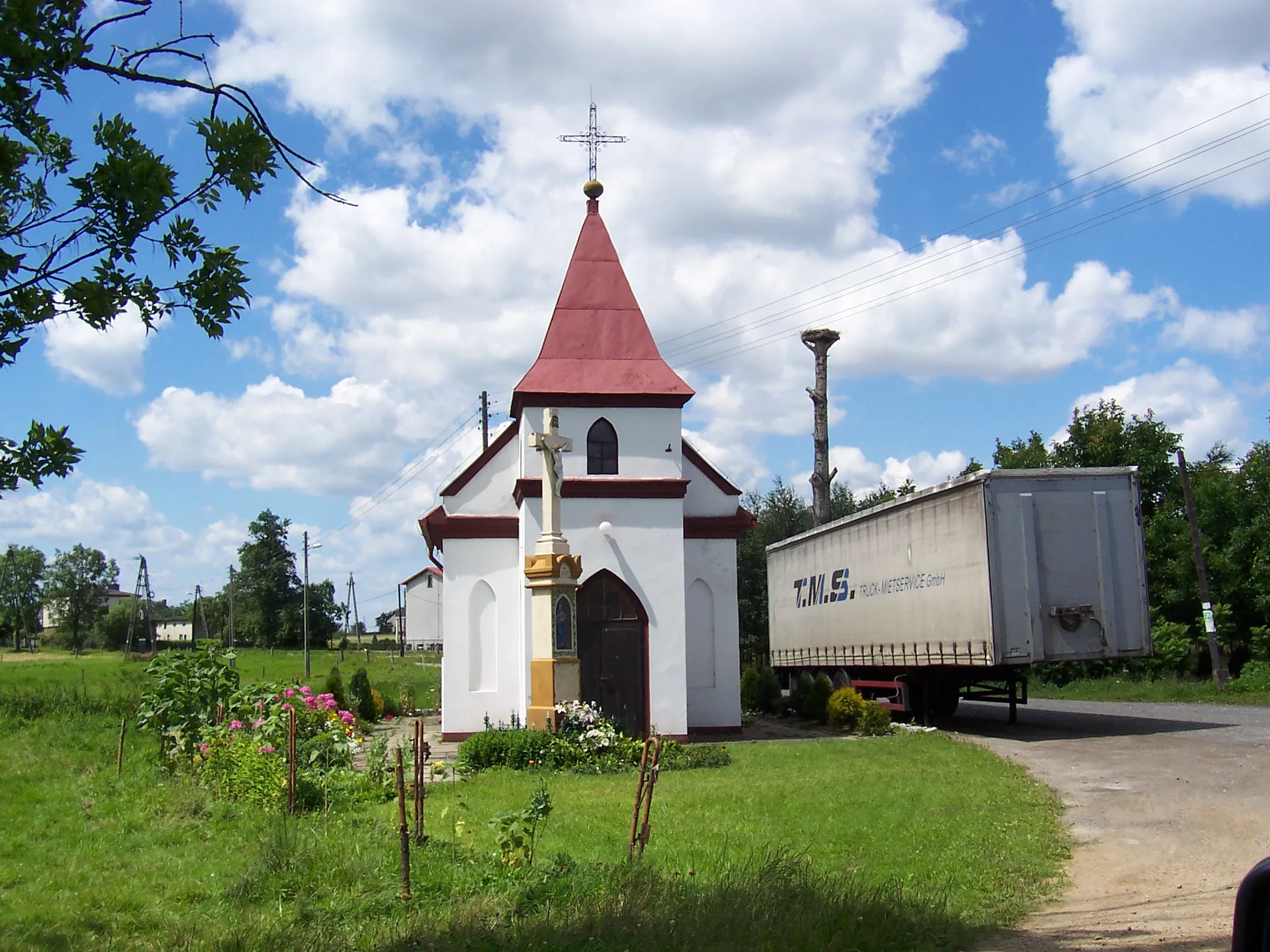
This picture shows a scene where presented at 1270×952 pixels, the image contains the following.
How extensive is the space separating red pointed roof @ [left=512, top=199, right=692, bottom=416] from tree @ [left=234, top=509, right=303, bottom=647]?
6774 cm

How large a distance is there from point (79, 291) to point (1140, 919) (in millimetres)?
7263

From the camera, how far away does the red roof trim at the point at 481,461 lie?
21.8m

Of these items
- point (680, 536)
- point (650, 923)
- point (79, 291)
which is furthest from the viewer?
point (680, 536)

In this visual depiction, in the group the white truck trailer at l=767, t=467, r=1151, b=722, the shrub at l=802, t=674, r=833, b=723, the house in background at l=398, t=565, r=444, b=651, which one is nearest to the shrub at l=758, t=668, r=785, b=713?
the shrub at l=802, t=674, r=833, b=723

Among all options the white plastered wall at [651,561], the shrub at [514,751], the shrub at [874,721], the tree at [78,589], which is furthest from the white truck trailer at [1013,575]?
the tree at [78,589]

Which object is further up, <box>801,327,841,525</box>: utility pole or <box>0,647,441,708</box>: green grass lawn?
<box>801,327,841,525</box>: utility pole

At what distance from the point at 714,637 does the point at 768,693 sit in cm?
629

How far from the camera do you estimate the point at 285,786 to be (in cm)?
1103

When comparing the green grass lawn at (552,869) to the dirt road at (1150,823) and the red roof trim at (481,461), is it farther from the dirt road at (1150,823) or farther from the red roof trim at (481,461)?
the red roof trim at (481,461)

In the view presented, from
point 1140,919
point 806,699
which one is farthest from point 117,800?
point 806,699

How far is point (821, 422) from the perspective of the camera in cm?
3434

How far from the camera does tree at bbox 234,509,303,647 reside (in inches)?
3339

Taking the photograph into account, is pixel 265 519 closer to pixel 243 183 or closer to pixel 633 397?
pixel 633 397

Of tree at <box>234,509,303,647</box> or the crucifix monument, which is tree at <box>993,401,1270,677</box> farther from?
tree at <box>234,509,303,647</box>
